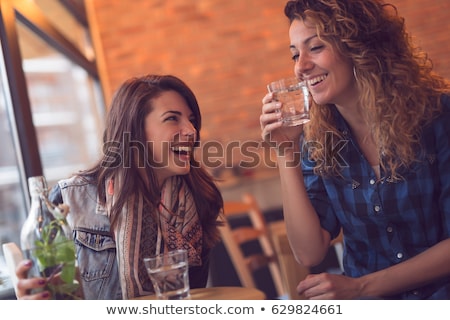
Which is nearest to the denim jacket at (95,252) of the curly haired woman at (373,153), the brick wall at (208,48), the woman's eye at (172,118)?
the woman's eye at (172,118)

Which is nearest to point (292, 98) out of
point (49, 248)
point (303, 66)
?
point (303, 66)

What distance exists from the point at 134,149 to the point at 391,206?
1.71 ft

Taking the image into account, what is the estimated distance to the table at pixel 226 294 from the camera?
1.06 m

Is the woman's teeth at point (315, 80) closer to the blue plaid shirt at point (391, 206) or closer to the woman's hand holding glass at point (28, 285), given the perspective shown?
the blue plaid shirt at point (391, 206)

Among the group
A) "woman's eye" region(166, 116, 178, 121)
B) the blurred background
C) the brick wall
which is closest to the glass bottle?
"woman's eye" region(166, 116, 178, 121)

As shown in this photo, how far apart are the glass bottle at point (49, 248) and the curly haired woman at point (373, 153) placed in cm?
41

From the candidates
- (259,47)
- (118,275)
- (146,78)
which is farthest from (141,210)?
(259,47)

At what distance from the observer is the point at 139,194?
4.08 ft

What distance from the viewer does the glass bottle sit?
36.9 inches

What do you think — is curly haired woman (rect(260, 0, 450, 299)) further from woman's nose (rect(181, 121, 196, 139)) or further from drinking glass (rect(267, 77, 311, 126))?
woman's nose (rect(181, 121, 196, 139))

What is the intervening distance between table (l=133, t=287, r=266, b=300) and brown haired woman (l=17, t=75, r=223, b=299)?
4.4 inches

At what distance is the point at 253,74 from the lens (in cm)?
354

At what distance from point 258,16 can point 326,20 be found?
219 centimetres

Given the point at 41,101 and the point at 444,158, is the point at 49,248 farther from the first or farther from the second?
the point at 41,101
